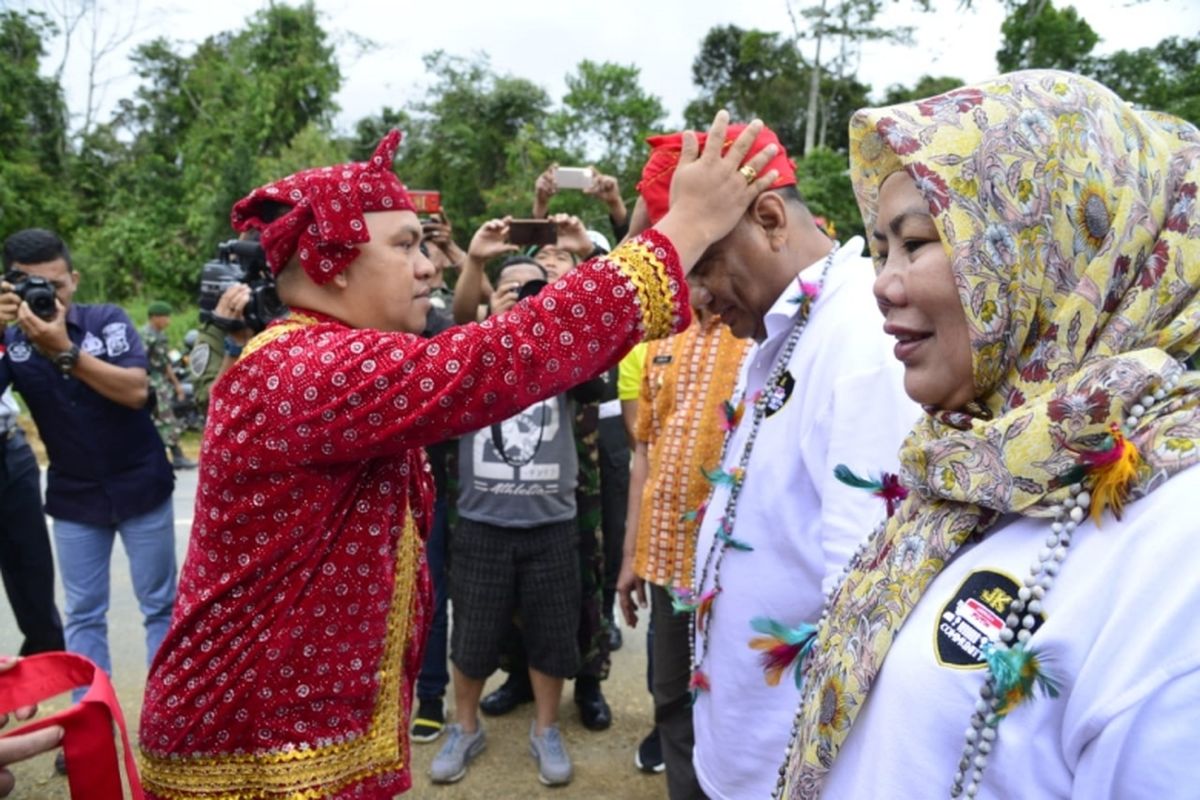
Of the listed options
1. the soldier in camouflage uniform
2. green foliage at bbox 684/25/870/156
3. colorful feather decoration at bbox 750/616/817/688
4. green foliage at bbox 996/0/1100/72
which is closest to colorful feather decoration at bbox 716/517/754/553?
colorful feather decoration at bbox 750/616/817/688

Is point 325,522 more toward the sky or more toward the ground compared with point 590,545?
more toward the sky

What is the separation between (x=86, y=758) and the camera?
1.46m

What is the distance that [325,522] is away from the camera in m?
1.81

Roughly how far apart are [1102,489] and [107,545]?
13.2 feet

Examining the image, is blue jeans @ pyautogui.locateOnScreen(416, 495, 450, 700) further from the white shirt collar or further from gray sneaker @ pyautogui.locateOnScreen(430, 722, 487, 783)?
the white shirt collar

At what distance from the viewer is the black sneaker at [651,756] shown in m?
3.73

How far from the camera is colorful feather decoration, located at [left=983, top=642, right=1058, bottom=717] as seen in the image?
96 cm

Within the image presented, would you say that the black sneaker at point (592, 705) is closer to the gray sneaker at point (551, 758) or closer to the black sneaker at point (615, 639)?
the gray sneaker at point (551, 758)

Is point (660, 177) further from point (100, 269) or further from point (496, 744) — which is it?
point (100, 269)

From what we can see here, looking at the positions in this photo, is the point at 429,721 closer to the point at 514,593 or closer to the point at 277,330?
the point at 514,593

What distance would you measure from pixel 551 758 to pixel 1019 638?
303cm

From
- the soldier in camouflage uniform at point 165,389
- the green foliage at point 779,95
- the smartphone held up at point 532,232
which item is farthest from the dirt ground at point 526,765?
the green foliage at point 779,95

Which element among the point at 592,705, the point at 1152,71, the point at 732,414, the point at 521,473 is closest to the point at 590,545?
the point at 521,473

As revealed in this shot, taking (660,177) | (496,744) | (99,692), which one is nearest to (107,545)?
(496,744)
